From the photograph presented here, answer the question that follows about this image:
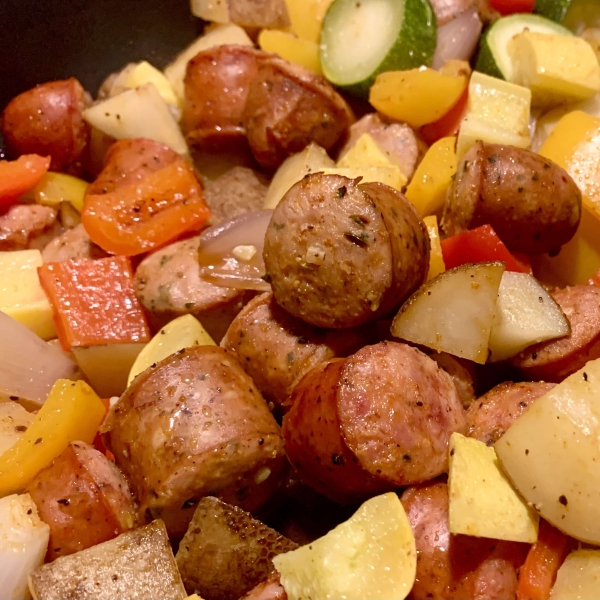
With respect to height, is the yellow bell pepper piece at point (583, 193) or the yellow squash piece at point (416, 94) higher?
the yellow squash piece at point (416, 94)

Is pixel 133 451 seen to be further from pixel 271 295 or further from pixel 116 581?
pixel 271 295

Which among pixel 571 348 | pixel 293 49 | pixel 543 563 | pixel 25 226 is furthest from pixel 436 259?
pixel 25 226

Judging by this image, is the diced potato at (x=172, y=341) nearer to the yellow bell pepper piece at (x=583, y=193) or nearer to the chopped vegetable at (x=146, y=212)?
the chopped vegetable at (x=146, y=212)

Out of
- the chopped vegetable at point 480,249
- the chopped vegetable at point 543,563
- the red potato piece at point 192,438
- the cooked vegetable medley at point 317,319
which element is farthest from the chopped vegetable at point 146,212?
the chopped vegetable at point 543,563

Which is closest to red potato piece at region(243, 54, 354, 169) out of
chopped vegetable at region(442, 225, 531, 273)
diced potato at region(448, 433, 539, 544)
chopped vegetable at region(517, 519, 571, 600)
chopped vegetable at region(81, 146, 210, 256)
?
chopped vegetable at region(81, 146, 210, 256)

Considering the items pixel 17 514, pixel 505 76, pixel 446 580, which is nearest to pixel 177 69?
pixel 505 76

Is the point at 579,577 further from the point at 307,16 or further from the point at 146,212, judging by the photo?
the point at 307,16
